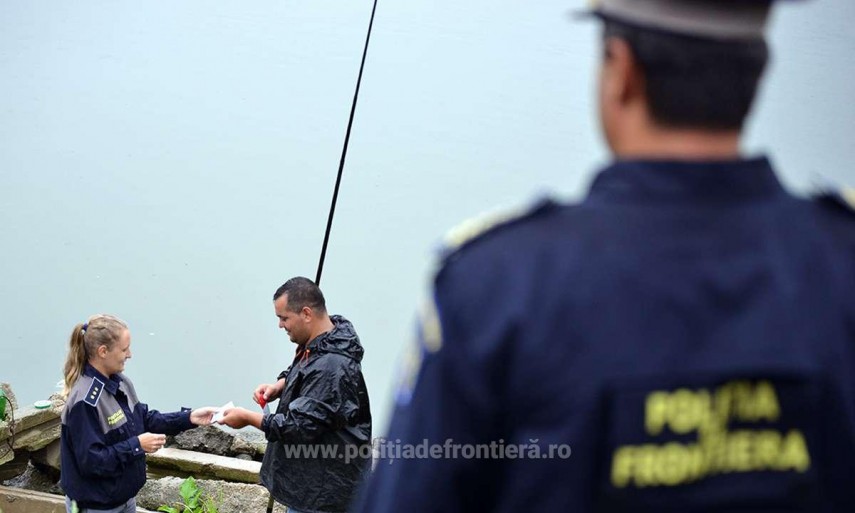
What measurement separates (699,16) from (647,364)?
324mm

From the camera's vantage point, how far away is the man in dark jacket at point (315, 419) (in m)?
3.52

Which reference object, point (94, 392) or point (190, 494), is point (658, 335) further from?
point (190, 494)

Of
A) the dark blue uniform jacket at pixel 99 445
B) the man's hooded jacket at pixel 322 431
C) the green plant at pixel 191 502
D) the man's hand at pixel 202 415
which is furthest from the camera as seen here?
the green plant at pixel 191 502

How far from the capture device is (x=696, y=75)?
2.97ft

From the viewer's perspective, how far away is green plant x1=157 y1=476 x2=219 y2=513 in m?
4.46

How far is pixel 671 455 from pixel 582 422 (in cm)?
9

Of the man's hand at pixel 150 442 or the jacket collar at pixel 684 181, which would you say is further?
the man's hand at pixel 150 442

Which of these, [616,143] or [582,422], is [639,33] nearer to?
[616,143]

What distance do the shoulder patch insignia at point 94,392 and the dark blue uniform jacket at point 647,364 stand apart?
8.97 ft

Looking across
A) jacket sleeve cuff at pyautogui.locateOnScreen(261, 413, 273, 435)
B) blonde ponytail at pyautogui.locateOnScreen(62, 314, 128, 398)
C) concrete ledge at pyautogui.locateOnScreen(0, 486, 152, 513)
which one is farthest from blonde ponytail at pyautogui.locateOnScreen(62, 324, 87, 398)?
concrete ledge at pyautogui.locateOnScreen(0, 486, 152, 513)

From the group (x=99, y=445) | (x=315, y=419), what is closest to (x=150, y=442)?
(x=99, y=445)


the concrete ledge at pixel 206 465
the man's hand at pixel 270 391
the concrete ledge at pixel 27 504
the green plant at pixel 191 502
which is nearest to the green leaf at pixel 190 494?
the green plant at pixel 191 502

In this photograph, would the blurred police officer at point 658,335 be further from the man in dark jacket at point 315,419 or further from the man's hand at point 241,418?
the man's hand at point 241,418

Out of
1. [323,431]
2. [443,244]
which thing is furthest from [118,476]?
[443,244]
